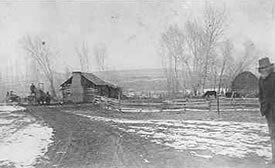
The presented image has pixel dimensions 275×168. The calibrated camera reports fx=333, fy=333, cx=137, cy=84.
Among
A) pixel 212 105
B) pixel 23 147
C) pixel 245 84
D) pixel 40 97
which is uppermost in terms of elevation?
pixel 245 84

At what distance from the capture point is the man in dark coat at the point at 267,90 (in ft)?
15.2

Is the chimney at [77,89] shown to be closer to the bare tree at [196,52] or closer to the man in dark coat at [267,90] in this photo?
the bare tree at [196,52]

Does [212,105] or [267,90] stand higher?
[267,90]

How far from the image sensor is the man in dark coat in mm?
4629

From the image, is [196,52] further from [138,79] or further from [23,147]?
[138,79]

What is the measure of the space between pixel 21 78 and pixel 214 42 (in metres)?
42.8

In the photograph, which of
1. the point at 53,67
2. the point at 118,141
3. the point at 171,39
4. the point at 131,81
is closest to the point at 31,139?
the point at 118,141

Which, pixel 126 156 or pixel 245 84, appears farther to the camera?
pixel 245 84

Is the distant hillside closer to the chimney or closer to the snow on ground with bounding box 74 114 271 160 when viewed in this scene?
the chimney

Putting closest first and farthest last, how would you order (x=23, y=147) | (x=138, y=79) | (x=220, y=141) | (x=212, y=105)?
(x=23, y=147)
(x=220, y=141)
(x=212, y=105)
(x=138, y=79)

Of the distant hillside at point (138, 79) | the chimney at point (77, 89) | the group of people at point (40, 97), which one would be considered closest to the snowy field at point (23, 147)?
the group of people at point (40, 97)

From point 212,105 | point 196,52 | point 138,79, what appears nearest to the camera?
point 212,105

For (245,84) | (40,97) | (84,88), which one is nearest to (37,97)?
Result: (40,97)

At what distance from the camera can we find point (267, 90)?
4.66 meters
